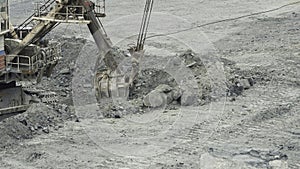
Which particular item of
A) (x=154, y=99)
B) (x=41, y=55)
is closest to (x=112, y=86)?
(x=154, y=99)

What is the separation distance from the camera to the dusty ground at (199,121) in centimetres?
1455

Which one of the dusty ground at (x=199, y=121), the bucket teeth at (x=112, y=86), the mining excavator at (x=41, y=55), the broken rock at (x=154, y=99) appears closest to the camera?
the dusty ground at (x=199, y=121)

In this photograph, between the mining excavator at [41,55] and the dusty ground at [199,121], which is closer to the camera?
the dusty ground at [199,121]

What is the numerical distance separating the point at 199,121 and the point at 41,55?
14.3ft

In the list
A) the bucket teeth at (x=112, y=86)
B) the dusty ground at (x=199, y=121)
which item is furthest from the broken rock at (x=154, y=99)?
the bucket teeth at (x=112, y=86)

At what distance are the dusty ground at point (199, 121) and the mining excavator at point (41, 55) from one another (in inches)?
31.6

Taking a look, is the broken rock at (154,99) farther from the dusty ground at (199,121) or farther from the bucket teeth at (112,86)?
the bucket teeth at (112,86)

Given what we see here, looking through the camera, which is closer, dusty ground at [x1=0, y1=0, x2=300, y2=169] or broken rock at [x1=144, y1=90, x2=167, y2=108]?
dusty ground at [x1=0, y1=0, x2=300, y2=169]

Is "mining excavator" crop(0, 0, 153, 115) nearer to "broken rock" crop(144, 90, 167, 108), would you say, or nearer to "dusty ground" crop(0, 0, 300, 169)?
"broken rock" crop(144, 90, 167, 108)

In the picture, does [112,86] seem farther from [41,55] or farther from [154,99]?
[41,55]

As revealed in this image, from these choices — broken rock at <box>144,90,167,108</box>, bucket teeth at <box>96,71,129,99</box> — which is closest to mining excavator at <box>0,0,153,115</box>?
bucket teeth at <box>96,71,129,99</box>

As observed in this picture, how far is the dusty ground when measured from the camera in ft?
47.8

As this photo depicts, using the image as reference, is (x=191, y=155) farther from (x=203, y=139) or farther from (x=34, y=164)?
(x=34, y=164)

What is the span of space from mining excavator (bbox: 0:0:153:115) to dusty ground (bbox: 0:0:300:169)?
0.80 m
